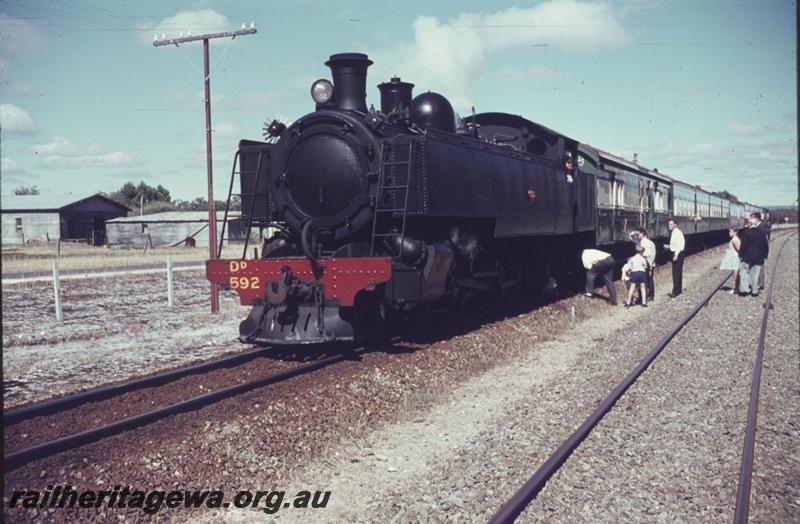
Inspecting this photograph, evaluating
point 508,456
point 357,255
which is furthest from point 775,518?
point 357,255

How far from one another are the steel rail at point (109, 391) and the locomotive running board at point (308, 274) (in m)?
0.82

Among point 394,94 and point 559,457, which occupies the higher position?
point 394,94

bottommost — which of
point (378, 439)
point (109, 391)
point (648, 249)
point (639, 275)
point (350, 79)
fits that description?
point (378, 439)

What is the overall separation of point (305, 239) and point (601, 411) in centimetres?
382

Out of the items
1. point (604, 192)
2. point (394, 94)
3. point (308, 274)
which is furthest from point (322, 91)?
point (604, 192)

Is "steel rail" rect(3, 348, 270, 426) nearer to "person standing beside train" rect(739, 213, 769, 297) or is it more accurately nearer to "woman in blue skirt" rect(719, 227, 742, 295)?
"person standing beside train" rect(739, 213, 769, 297)

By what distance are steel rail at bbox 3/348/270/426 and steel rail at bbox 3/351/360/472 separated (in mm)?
898

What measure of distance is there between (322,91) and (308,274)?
2.50 meters

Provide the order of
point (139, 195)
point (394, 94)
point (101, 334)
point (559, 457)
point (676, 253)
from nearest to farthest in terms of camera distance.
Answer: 1. point (559, 457)
2. point (394, 94)
3. point (101, 334)
4. point (676, 253)
5. point (139, 195)

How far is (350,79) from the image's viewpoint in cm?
863

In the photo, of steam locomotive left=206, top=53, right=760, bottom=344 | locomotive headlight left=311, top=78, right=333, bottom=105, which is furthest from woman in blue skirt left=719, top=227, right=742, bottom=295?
locomotive headlight left=311, top=78, right=333, bottom=105

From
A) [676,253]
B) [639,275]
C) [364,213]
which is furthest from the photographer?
[676,253]

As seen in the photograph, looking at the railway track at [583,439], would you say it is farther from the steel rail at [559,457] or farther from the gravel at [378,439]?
the gravel at [378,439]

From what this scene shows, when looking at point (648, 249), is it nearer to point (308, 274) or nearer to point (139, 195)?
point (308, 274)
